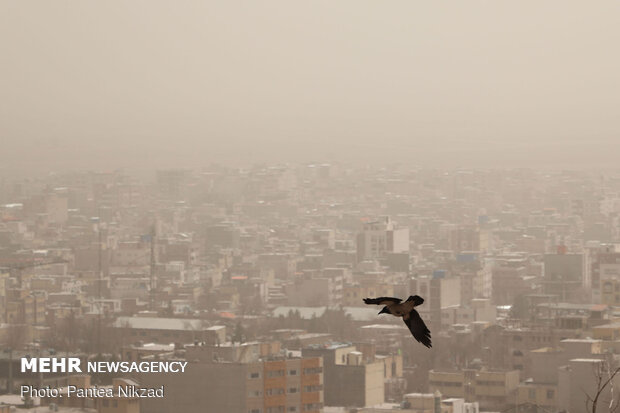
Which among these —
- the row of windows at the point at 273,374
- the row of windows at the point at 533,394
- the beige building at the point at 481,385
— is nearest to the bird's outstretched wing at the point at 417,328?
the row of windows at the point at 273,374

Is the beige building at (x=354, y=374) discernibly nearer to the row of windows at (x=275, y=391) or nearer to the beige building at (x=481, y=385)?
the row of windows at (x=275, y=391)

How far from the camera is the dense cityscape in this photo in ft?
28.7

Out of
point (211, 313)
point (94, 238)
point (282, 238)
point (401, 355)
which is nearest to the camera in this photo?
point (401, 355)

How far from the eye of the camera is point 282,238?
16.4m

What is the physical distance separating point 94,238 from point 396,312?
14581 millimetres

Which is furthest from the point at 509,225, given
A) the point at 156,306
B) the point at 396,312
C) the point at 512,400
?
the point at 396,312

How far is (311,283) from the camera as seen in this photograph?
15172 mm

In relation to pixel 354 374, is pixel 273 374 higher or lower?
higher

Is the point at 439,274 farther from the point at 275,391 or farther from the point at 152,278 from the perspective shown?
the point at 275,391

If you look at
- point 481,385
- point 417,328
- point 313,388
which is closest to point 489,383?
point 481,385

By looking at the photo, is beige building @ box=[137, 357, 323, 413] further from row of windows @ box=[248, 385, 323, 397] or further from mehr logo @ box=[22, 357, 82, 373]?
mehr logo @ box=[22, 357, 82, 373]

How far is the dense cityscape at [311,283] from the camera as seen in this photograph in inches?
345

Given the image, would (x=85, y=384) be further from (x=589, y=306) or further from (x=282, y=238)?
(x=282, y=238)

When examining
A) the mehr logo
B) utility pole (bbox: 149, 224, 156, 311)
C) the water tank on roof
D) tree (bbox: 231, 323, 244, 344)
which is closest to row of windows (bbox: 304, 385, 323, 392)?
tree (bbox: 231, 323, 244, 344)
